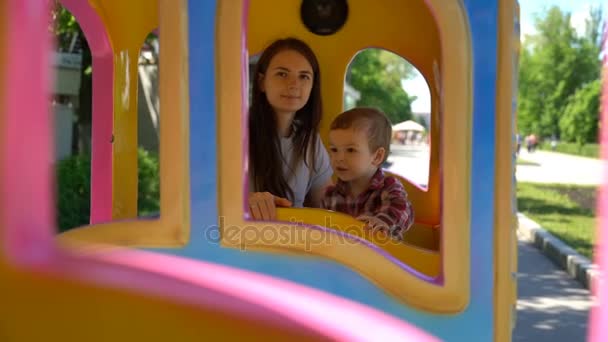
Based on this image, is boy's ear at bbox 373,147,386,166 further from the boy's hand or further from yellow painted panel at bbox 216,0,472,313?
yellow painted panel at bbox 216,0,472,313

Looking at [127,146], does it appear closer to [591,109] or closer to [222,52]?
[222,52]

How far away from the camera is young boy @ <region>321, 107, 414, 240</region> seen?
86.8 inches

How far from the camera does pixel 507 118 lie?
153cm

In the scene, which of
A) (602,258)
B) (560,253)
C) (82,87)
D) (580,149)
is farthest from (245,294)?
(580,149)

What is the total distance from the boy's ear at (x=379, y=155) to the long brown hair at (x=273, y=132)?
401mm

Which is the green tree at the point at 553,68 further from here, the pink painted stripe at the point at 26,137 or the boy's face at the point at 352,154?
the pink painted stripe at the point at 26,137

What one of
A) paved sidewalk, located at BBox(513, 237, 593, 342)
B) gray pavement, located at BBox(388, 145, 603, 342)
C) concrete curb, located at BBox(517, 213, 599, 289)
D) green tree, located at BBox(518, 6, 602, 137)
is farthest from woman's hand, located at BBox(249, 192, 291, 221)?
green tree, located at BBox(518, 6, 602, 137)

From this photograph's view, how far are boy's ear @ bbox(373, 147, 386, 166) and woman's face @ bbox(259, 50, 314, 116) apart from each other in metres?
0.42

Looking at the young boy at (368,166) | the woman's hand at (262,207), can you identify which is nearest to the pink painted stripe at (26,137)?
the woman's hand at (262,207)

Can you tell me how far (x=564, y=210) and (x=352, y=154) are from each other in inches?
333

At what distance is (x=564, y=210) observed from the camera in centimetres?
980

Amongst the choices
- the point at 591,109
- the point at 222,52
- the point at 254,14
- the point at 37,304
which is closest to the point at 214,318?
the point at 37,304
